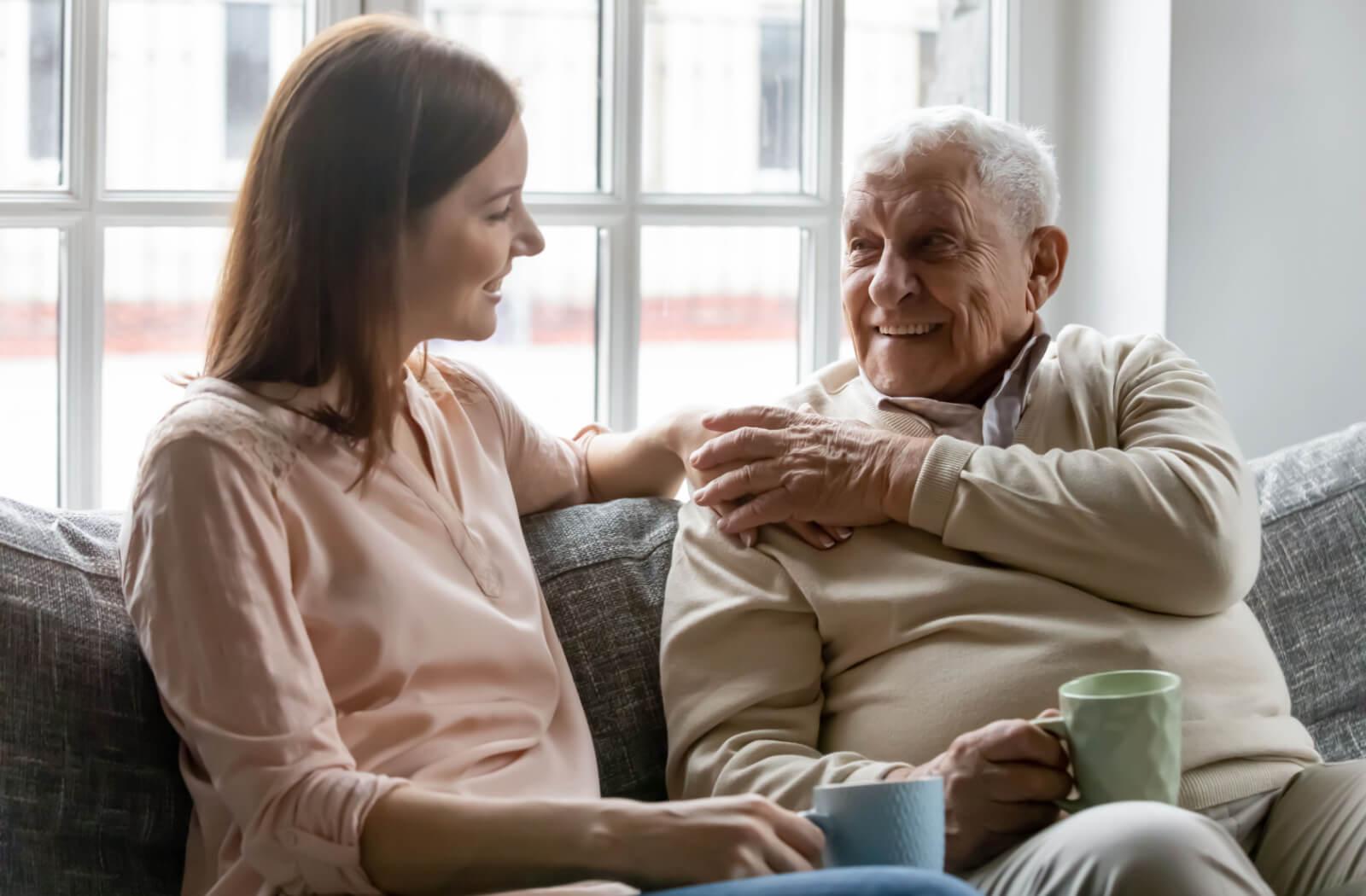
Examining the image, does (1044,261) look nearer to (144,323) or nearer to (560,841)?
(560,841)

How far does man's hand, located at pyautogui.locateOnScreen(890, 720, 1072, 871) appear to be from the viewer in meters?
1.35

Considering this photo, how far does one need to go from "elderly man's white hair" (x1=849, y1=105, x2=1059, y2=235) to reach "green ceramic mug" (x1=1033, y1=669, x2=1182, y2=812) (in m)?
0.76

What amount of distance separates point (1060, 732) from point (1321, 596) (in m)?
0.85

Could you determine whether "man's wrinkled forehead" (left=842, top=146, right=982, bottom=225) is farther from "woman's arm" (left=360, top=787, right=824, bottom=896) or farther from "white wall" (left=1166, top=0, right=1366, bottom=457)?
"woman's arm" (left=360, top=787, right=824, bottom=896)

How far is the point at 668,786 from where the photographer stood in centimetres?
167

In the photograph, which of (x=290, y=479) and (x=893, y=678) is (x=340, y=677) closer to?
(x=290, y=479)

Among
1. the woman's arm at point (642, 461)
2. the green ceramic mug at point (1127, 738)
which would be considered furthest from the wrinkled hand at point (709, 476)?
the green ceramic mug at point (1127, 738)

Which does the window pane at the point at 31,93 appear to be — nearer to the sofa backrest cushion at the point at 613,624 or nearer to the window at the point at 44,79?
the window at the point at 44,79

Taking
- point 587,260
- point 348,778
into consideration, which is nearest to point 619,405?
point 587,260

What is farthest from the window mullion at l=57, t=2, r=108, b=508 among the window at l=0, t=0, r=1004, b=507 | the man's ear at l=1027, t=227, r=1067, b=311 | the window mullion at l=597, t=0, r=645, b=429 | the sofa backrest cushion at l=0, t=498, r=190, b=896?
the man's ear at l=1027, t=227, r=1067, b=311

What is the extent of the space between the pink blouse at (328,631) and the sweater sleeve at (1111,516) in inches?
19.5

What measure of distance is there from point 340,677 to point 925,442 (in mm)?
720

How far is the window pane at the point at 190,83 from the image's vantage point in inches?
83.7

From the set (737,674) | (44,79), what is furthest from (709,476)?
(44,79)
